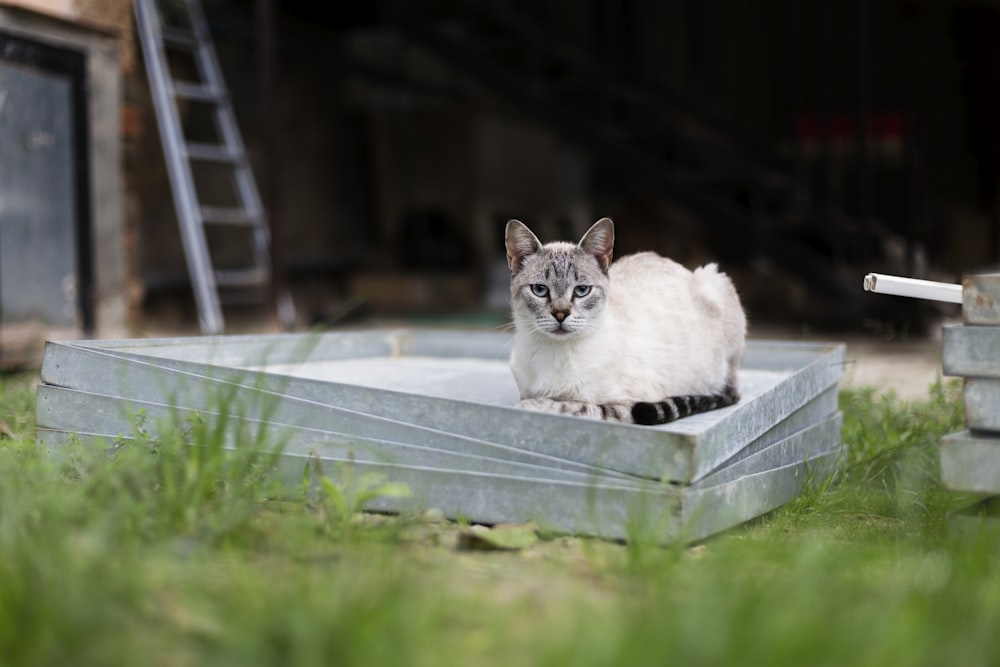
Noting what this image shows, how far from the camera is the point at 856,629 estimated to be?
4.95ft

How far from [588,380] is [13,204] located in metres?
3.40

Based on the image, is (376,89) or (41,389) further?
(376,89)

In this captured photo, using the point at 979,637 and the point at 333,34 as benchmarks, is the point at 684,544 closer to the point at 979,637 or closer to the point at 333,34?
the point at 979,637

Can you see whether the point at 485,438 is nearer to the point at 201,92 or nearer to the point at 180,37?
the point at 201,92

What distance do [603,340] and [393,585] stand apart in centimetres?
120

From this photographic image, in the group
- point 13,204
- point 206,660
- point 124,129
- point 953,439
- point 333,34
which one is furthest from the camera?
point 333,34

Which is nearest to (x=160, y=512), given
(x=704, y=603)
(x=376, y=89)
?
(x=704, y=603)

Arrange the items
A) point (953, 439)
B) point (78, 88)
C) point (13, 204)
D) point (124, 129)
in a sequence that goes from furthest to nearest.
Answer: point (124, 129)
point (78, 88)
point (13, 204)
point (953, 439)

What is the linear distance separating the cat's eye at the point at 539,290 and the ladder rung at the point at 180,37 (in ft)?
15.4

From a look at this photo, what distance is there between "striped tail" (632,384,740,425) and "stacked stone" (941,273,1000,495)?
0.66 m

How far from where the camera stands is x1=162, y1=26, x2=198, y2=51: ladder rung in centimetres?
646

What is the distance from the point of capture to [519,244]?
8.95 ft

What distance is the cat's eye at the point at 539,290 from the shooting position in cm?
259

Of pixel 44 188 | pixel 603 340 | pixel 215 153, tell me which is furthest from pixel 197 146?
pixel 603 340
